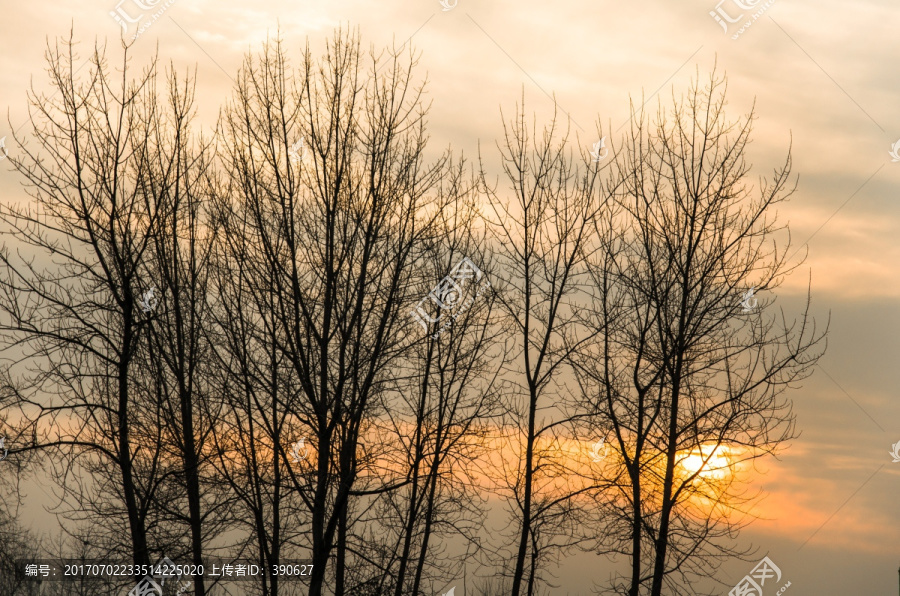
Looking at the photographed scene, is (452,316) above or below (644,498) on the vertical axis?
above

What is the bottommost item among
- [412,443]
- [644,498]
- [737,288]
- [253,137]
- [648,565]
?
[648,565]

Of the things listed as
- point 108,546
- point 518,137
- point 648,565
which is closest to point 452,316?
→ point 518,137

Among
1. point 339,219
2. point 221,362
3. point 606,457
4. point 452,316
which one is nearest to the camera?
point 339,219

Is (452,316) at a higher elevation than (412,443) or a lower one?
higher

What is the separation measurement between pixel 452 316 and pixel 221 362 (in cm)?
724

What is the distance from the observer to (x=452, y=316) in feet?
67.5

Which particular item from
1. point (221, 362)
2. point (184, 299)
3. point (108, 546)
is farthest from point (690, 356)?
point (108, 546)

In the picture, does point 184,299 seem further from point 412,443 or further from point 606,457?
point 606,457

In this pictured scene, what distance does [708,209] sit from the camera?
17.6m

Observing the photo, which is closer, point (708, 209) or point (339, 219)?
point (339, 219)

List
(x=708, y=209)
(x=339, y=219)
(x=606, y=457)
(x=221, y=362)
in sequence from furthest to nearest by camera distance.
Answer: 1. (x=606, y=457)
2. (x=708, y=209)
3. (x=221, y=362)
4. (x=339, y=219)

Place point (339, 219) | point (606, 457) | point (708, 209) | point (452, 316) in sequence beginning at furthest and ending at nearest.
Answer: point (452, 316)
point (606, 457)
point (708, 209)
point (339, 219)

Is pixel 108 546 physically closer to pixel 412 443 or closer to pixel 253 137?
pixel 412 443

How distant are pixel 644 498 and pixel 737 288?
5.47 metres
